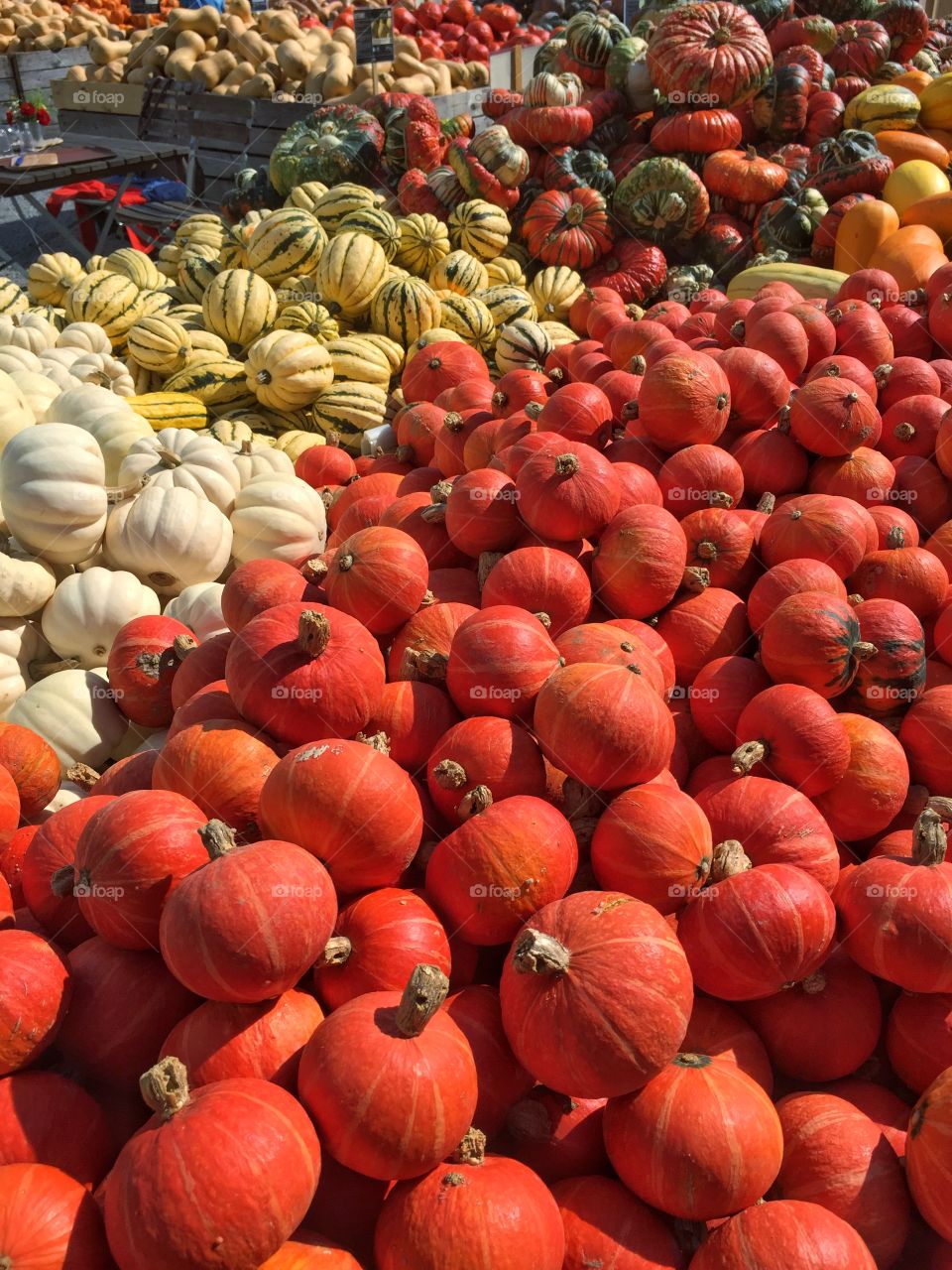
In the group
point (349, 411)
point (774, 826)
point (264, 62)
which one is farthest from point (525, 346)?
point (264, 62)

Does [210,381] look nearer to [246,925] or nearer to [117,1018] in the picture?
[117,1018]

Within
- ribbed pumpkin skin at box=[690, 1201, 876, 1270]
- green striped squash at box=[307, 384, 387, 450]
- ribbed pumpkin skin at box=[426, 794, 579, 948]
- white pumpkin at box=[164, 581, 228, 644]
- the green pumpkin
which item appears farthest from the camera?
the green pumpkin

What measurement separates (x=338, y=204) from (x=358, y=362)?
2.21 metres

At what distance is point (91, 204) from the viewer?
11680 mm

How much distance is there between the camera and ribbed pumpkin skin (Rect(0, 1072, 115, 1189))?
1525 millimetres

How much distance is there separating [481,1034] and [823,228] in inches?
256

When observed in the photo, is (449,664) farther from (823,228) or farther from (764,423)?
(823,228)

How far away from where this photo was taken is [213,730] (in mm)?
2125

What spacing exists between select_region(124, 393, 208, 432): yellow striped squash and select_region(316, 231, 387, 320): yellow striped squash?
1.32m

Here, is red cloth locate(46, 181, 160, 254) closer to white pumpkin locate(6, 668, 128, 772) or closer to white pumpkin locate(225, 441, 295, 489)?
white pumpkin locate(225, 441, 295, 489)

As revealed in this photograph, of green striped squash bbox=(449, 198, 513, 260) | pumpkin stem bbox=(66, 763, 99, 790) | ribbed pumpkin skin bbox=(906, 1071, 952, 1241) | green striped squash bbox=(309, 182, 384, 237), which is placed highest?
green striped squash bbox=(309, 182, 384, 237)

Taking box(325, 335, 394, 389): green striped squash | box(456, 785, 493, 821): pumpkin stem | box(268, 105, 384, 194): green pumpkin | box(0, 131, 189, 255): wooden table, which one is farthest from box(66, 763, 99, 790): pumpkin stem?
box(0, 131, 189, 255): wooden table

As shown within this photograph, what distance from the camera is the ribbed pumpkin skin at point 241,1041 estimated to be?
1589 millimetres

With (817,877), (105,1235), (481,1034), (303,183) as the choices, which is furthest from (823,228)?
(105,1235)
